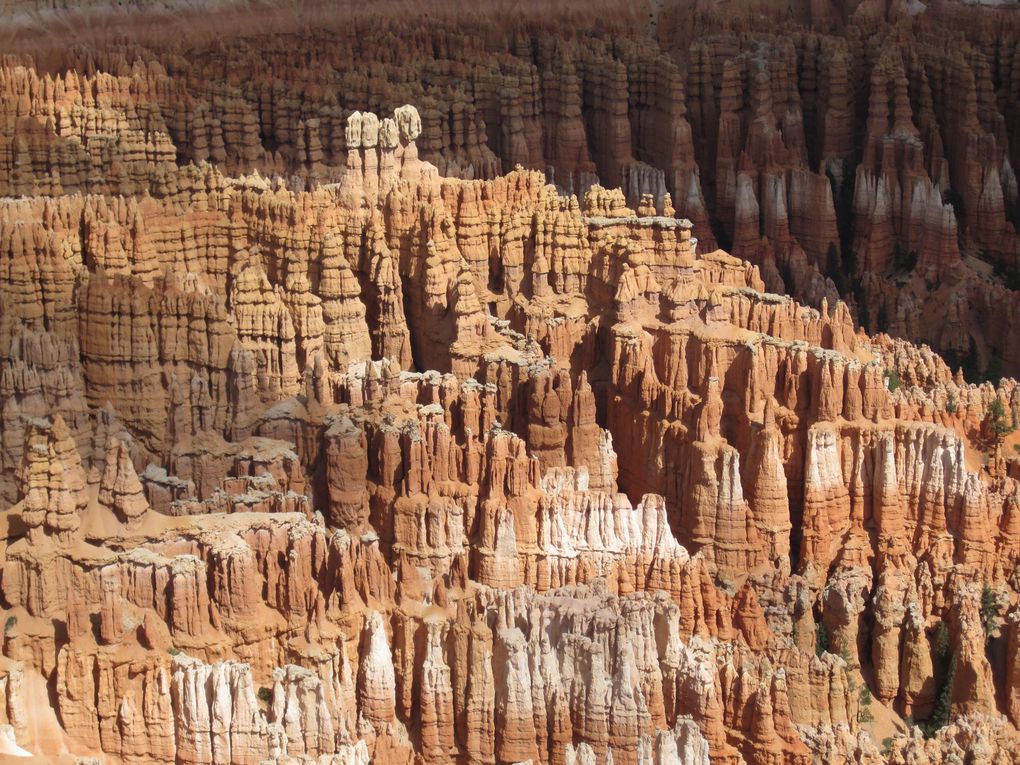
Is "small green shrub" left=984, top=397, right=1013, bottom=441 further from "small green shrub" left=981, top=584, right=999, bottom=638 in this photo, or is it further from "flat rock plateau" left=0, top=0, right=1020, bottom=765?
"small green shrub" left=981, top=584, right=999, bottom=638

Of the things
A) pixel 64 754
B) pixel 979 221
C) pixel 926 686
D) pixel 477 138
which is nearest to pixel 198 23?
pixel 477 138

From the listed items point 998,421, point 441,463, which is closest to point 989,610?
point 998,421

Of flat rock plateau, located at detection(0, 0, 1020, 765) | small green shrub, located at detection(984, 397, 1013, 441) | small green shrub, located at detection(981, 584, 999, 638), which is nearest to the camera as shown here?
flat rock plateau, located at detection(0, 0, 1020, 765)

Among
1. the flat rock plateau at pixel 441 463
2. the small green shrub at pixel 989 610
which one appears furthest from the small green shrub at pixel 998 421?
the small green shrub at pixel 989 610

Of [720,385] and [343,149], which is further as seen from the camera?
[343,149]

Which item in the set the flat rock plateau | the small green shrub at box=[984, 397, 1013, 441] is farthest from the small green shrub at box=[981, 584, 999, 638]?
the small green shrub at box=[984, 397, 1013, 441]

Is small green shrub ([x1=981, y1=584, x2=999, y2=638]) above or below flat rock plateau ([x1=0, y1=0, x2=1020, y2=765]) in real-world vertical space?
below

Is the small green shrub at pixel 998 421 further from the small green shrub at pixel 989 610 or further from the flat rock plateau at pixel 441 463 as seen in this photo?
the small green shrub at pixel 989 610

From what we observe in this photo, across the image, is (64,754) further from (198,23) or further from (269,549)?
(198,23)
